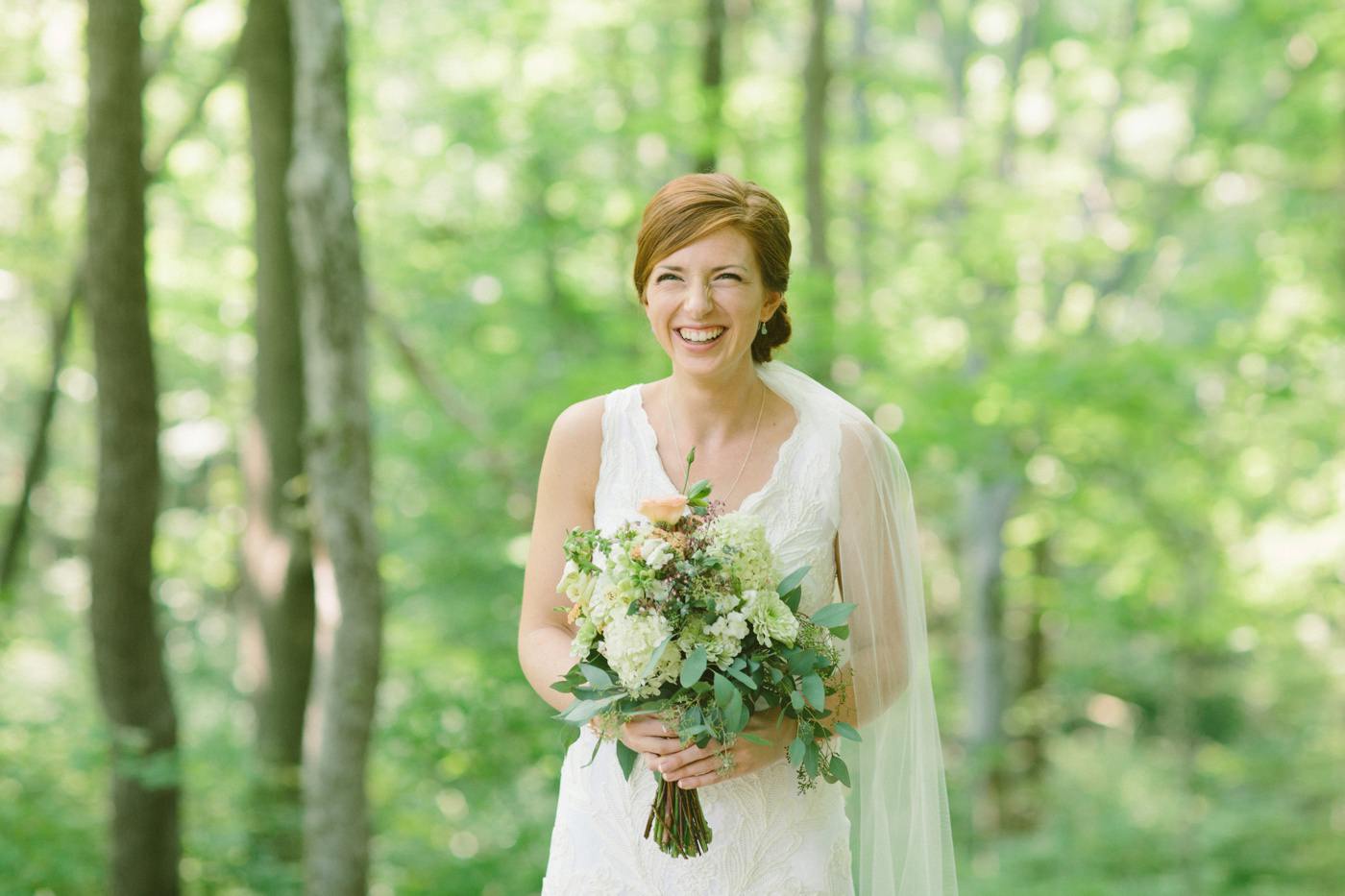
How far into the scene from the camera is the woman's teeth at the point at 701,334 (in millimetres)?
2459

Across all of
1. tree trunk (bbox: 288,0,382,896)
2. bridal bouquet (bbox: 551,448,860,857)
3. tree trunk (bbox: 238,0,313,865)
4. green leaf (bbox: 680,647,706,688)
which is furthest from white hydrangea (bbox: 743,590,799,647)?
tree trunk (bbox: 238,0,313,865)

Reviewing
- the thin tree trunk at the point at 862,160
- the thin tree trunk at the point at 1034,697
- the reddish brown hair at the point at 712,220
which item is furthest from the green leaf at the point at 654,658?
the thin tree trunk at the point at 1034,697

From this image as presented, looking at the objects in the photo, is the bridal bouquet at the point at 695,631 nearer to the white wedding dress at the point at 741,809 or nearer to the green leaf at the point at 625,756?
the green leaf at the point at 625,756

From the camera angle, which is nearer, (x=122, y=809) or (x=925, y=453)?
(x=122, y=809)

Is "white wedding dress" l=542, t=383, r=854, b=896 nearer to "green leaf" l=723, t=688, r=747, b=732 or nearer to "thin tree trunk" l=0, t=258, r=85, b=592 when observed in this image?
"green leaf" l=723, t=688, r=747, b=732

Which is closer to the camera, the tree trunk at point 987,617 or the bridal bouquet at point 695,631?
the bridal bouquet at point 695,631

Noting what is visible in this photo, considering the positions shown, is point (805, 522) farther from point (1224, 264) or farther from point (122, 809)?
point (1224, 264)

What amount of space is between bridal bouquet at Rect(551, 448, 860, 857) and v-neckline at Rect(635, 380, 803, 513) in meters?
0.18

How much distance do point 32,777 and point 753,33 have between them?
10604mm

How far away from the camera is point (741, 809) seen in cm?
248

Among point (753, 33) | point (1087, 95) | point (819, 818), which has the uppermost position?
point (753, 33)

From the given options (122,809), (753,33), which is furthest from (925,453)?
(753,33)

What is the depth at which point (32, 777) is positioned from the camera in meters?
6.97

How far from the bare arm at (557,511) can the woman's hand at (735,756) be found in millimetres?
433
